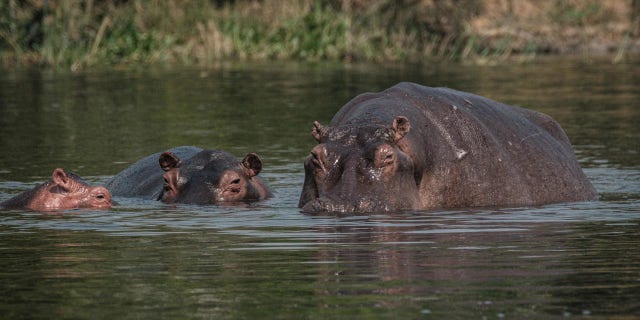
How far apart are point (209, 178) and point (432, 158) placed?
2.41 metres

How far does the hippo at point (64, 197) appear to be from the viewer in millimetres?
11273

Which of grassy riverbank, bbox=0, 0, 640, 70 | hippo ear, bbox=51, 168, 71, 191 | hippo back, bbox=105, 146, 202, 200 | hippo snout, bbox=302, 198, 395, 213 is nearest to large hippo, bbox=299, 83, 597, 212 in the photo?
hippo snout, bbox=302, 198, 395, 213

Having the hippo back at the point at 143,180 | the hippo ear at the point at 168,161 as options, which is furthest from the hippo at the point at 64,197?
the hippo back at the point at 143,180

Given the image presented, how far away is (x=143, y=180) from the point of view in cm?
1297

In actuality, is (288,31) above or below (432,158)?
below

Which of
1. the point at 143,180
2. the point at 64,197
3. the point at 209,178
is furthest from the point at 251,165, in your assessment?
the point at 64,197

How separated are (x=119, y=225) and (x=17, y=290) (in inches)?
115

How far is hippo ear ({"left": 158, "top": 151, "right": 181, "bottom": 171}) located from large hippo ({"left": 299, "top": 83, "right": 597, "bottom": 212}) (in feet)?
5.77

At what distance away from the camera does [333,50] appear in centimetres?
3394

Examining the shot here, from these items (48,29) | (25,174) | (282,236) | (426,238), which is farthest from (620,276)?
(48,29)

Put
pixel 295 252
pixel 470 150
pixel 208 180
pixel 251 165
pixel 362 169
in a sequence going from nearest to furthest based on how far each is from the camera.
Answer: pixel 295 252 → pixel 362 169 → pixel 470 150 → pixel 208 180 → pixel 251 165

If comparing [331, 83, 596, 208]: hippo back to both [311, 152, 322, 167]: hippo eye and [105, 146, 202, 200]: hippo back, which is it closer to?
[311, 152, 322, 167]: hippo eye

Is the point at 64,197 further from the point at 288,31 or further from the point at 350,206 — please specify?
the point at 288,31

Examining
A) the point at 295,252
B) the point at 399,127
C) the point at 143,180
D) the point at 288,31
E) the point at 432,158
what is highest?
the point at 399,127
